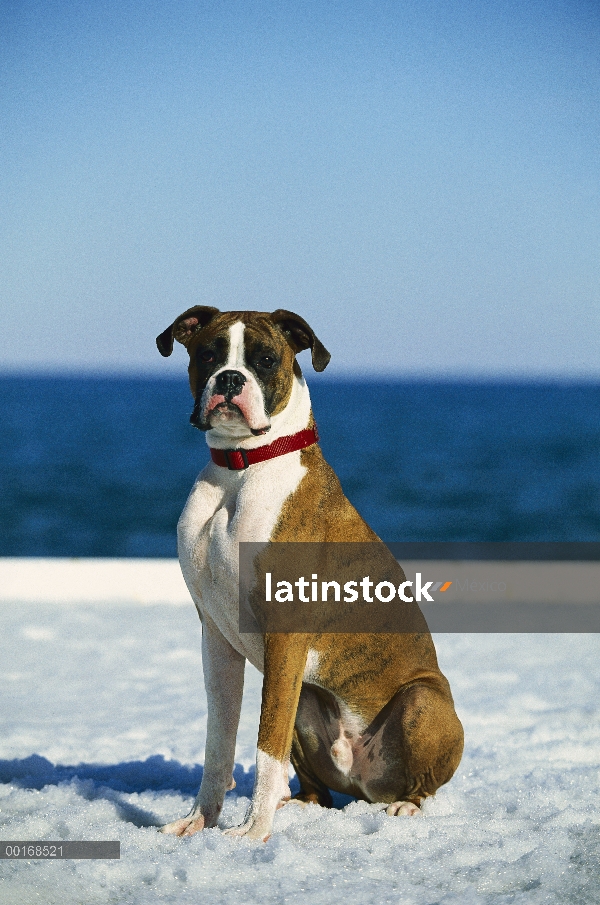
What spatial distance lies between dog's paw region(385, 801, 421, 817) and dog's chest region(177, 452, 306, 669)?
682 millimetres

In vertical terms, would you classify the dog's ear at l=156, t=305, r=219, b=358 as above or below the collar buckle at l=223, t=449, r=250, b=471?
above

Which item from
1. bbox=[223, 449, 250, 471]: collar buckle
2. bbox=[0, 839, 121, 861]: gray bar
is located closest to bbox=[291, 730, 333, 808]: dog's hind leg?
bbox=[0, 839, 121, 861]: gray bar

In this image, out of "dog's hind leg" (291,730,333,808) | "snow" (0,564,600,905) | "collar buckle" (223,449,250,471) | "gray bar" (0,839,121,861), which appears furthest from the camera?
"dog's hind leg" (291,730,333,808)

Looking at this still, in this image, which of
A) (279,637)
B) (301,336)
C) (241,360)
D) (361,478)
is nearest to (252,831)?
(279,637)

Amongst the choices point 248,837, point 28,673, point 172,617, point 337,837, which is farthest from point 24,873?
point 172,617

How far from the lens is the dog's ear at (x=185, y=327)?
3492mm

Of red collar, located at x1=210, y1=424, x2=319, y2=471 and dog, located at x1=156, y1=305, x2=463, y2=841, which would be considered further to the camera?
red collar, located at x1=210, y1=424, x2=319, y2=471

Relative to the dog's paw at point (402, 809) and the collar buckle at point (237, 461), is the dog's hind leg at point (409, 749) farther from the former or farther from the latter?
the collar buckle at point (237, 461)

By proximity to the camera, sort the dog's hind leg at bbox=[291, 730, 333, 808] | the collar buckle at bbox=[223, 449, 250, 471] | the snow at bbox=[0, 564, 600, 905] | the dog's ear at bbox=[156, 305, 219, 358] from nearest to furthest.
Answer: the snow at bbox=[0, 564, 600, 905], the collar buckle at bbox=[223, 449, 250, 471], the dog's ear at bbox=[156, 305, 219, 358], the dog's hind leg at bbox=[291, 730, 333, 808]

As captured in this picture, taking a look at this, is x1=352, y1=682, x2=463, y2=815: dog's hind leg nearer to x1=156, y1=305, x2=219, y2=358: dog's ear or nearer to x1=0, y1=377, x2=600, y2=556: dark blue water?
x1=156, y1=305, x2=219, y2=358: dog's ear

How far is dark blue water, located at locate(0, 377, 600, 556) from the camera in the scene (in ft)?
80.9

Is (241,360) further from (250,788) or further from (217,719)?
(250,788)

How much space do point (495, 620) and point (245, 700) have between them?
2.21 meters

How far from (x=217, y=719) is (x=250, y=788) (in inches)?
27.7
